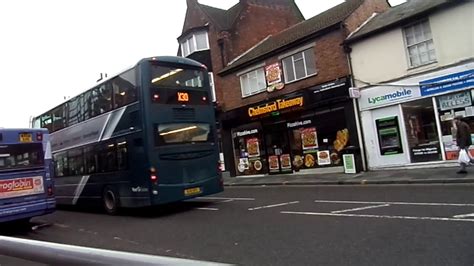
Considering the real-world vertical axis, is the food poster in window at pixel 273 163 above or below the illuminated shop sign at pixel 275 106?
below

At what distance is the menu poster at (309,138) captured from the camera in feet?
66.7

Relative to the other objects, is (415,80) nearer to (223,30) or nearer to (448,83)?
(448,83)

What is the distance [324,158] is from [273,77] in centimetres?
494

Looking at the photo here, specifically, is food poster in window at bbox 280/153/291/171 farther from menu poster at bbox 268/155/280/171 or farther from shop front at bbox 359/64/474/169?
shop front at bbox 359/64/474/169

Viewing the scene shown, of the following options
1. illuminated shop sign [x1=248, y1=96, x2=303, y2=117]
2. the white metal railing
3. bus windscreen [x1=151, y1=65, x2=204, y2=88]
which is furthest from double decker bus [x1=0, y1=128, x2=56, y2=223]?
illuminated shop sign [x1=248, y1=96, x2=303, y2=117]

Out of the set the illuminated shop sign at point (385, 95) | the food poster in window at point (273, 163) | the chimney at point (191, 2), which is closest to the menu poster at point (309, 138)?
the food poster in window at point (273, 163)

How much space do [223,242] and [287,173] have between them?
1458cm

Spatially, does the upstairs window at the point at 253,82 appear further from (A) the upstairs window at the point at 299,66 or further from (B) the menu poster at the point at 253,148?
(B) the menu poster at the point at 253,148

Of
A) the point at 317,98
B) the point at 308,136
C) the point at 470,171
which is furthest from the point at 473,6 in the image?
the point at 308,136

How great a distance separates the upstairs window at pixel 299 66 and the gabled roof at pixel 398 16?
2250 mm

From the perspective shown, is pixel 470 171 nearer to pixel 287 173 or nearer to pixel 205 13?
pixel 287 173

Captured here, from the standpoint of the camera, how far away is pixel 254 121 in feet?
76.1

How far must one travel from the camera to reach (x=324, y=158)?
2005 centimetres

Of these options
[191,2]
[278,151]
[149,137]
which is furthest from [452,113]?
[191,2]
